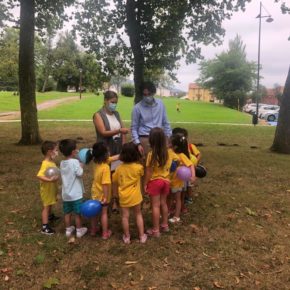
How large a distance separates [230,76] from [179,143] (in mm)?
55878

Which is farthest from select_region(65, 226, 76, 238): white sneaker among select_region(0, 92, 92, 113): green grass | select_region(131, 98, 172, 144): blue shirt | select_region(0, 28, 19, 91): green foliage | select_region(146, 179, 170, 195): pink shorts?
select_region(0, 28, 19, 91): green foliage

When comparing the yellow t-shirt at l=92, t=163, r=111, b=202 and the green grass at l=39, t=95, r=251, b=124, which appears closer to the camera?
the yellow t-shirt at l=92, t=163, r=111, b=202

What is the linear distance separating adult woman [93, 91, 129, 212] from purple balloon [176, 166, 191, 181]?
993 millimetres

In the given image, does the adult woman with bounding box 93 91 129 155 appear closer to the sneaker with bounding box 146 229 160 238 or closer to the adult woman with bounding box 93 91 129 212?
the adult woman with bounding box 93 91 129 212

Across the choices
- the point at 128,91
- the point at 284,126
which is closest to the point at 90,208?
the point at 284,126

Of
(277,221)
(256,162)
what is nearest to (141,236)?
(277,221)

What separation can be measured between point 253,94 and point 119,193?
59342 millimetres

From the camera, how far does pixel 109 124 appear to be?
18.7 ft

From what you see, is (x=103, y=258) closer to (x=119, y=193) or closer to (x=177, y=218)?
(x=119, y=193)

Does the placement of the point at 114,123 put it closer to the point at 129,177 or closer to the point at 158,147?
the point at 158,147

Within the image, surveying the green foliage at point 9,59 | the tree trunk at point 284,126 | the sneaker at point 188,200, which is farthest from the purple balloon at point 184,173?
the green foliage at point 9,59

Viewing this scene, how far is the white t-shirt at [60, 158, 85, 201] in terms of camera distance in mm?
5129

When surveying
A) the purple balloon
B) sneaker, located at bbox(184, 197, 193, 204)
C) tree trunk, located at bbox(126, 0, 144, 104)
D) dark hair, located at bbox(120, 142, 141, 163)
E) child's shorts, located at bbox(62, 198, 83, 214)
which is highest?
tree trunk, located at bbox(126, 0, 144, 104)

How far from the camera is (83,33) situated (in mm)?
15461
